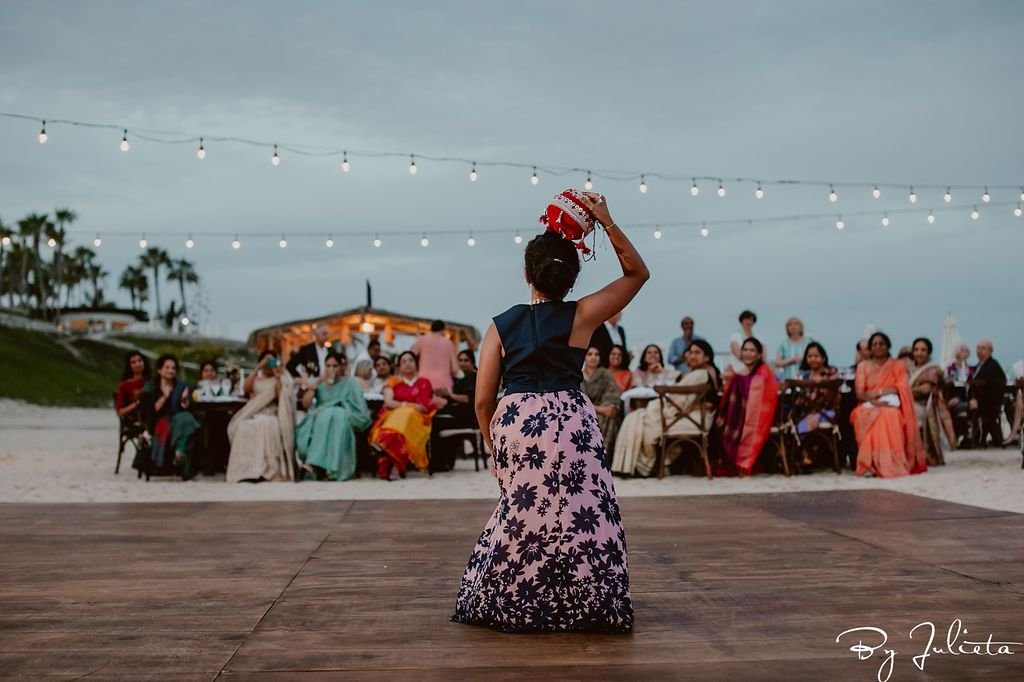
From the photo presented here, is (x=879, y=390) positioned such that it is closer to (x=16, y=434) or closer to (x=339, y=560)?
(x=339, y=560)

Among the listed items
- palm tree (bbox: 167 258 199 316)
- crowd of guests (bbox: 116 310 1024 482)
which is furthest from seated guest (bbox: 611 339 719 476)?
palm tree (bbox: 167 258 199 316)

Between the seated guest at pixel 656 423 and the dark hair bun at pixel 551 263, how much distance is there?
6.07m

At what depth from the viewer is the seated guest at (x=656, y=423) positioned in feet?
29.4

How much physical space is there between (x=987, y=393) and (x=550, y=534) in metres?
10.2

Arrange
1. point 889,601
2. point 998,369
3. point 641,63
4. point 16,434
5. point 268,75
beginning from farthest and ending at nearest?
point 16,434
point 268,75
point 641,63
point 998,369
point 889,601

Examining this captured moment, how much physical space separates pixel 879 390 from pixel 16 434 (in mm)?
15711

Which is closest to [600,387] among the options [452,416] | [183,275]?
[452,416]

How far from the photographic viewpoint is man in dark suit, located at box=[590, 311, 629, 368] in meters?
9.90

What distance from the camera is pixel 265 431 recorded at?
884 cm

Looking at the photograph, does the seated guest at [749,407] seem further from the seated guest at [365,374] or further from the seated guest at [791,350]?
the seated guest at [365,374]

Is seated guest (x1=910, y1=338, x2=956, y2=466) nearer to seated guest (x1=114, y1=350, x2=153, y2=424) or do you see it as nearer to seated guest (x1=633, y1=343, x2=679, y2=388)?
seated guest (x1=633, y1=343, x2=679, y2=388)

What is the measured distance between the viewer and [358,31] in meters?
11.8

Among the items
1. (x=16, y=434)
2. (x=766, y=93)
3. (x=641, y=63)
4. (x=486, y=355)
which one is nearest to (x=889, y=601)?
(x=486, y=355)

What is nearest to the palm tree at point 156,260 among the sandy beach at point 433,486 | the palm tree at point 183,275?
the palm tree at point 183,275
